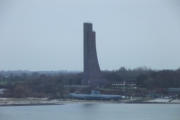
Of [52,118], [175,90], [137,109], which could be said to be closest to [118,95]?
[175,90]

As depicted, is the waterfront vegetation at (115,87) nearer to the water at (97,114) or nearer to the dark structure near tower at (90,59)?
the dark structure near tower at (90,59)

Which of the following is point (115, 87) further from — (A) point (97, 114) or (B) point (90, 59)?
(A) point (97, 114)

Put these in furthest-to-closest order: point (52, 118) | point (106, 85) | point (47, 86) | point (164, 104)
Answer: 1. point (106, 85)
2. point (47, 86)
3. point (164, 104)
4. point (52, 118)

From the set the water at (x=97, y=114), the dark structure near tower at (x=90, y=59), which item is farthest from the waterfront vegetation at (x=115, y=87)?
the water at (x=97, y=114)

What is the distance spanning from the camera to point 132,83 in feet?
63.9

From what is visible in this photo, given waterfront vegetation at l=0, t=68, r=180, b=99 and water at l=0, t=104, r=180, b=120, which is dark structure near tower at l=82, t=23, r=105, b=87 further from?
water at l=0, t=104, r=180, b=120

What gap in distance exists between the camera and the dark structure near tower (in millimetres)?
20078

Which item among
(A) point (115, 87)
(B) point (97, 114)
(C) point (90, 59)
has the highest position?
(C) point (90, 59)

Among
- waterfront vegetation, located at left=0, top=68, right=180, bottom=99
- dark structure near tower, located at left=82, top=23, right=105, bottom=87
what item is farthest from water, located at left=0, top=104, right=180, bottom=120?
dark structure near tower, located at left=82, top=23, right=105, bottom=87

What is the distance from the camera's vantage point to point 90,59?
2028 centimetres

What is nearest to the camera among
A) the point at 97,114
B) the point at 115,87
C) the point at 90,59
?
the point at 97,114

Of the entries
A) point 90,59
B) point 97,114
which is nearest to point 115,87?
point 90,59

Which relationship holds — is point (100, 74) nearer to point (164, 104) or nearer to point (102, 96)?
point (102, 96)

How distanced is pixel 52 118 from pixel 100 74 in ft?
33.0
